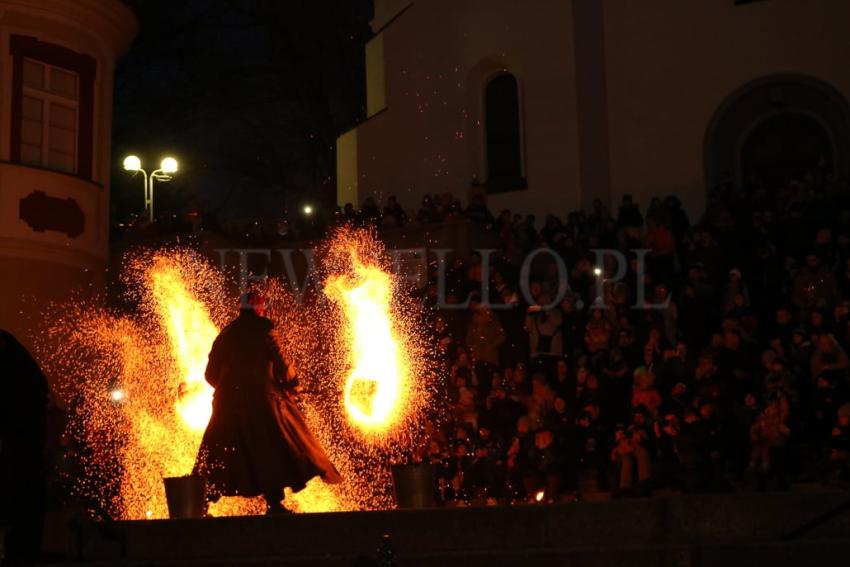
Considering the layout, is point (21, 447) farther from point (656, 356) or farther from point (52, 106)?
point (52, 106)

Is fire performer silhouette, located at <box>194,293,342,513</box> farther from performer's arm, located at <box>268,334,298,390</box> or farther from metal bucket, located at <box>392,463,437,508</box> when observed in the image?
metal bucket, located at <box>392,463,437,508</box>

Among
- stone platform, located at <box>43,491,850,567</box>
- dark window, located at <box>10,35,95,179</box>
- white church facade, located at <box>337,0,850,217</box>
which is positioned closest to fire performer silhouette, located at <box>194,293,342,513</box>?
stone platform, located at <box>43,491,850,567</box>

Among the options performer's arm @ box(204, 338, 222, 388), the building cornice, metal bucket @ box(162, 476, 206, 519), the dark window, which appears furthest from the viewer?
the building cornice

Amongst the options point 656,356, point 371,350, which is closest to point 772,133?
point 656,356

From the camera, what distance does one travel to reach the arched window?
29453 millimetres

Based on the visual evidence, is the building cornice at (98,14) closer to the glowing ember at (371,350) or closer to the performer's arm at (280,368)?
the glowing ember at (371,350)

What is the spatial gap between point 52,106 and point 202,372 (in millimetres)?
9817

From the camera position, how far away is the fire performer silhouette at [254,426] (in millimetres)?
11727

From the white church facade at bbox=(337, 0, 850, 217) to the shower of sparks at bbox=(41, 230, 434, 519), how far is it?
20.0 ft

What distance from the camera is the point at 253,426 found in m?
11.9

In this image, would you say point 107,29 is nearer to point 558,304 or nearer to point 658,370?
point 558,304

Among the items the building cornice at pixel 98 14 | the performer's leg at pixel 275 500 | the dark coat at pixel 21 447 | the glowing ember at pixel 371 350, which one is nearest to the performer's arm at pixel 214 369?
the performer's leg at pixel 275 500

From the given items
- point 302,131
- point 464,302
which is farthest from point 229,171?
point 464,302

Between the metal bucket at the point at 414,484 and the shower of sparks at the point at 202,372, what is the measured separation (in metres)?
2.50
